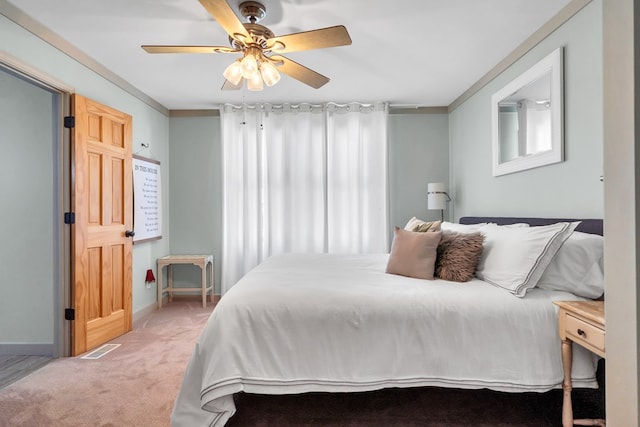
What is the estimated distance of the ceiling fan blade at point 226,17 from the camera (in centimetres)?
176

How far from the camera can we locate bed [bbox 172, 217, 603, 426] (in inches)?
67.5

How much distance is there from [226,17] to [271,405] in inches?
86.3

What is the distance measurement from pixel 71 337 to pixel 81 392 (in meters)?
0.75

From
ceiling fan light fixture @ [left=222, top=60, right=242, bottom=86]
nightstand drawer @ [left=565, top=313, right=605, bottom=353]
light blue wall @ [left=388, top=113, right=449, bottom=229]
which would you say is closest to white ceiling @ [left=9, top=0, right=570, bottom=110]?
ceiling fan light fixture @ [left=222, top=60, right=242, bottom=86]

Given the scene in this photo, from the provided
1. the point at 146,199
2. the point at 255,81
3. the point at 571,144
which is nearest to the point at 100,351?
the point at 146,199

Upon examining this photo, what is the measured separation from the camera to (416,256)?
235 cm

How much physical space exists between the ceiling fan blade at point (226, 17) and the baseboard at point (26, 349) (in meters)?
2.87

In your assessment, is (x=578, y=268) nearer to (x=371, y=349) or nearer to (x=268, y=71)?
(x=371, y=349)

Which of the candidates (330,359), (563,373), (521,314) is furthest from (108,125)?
(563,373)

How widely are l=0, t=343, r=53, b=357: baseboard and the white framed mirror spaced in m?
4.16

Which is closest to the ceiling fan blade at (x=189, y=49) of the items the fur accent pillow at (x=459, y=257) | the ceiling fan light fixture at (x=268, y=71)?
the ceiling fan light fixture at (x=268, y=71)

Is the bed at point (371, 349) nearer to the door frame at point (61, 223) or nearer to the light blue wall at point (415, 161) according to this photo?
the door frame at point (61, 223)

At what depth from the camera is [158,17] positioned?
94.1 inches

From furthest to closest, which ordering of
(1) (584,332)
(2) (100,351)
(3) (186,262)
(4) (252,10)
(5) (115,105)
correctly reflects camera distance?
(3) (186,262), (5) (115,105), (2) (100,351), (4) (252,10), (1) (584,332)
